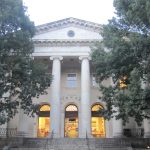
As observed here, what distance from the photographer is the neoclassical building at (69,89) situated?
3559 cm

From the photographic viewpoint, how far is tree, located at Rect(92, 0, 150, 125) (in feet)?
73.2

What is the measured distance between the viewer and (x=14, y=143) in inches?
1187

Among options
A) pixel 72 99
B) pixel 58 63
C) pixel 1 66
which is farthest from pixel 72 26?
pixel 1 66

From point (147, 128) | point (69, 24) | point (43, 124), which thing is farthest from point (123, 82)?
point (43, 124)

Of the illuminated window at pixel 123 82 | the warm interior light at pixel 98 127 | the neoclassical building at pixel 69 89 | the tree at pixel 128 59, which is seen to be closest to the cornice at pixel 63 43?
the neoclassical building at pixel 69 89

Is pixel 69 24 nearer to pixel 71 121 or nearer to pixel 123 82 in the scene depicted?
pixel 71 121

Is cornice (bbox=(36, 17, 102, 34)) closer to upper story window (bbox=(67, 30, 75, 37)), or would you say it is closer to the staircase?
upper story window (bbox=(67, 30, 75, 37))

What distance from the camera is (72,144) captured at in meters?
29.9

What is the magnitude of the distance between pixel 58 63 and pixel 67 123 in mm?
7273

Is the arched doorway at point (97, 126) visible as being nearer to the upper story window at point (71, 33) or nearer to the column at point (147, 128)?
the column at point (147, 128)

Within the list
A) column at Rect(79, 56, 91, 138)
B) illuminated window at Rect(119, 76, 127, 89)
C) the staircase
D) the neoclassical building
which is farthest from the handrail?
illuminated window at Rect(119, 76, 127, 89)

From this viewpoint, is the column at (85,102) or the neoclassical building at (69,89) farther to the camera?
the neoclassical building at (69,89)

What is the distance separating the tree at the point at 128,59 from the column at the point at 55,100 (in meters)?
10.1

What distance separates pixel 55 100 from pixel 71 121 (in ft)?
19.0
